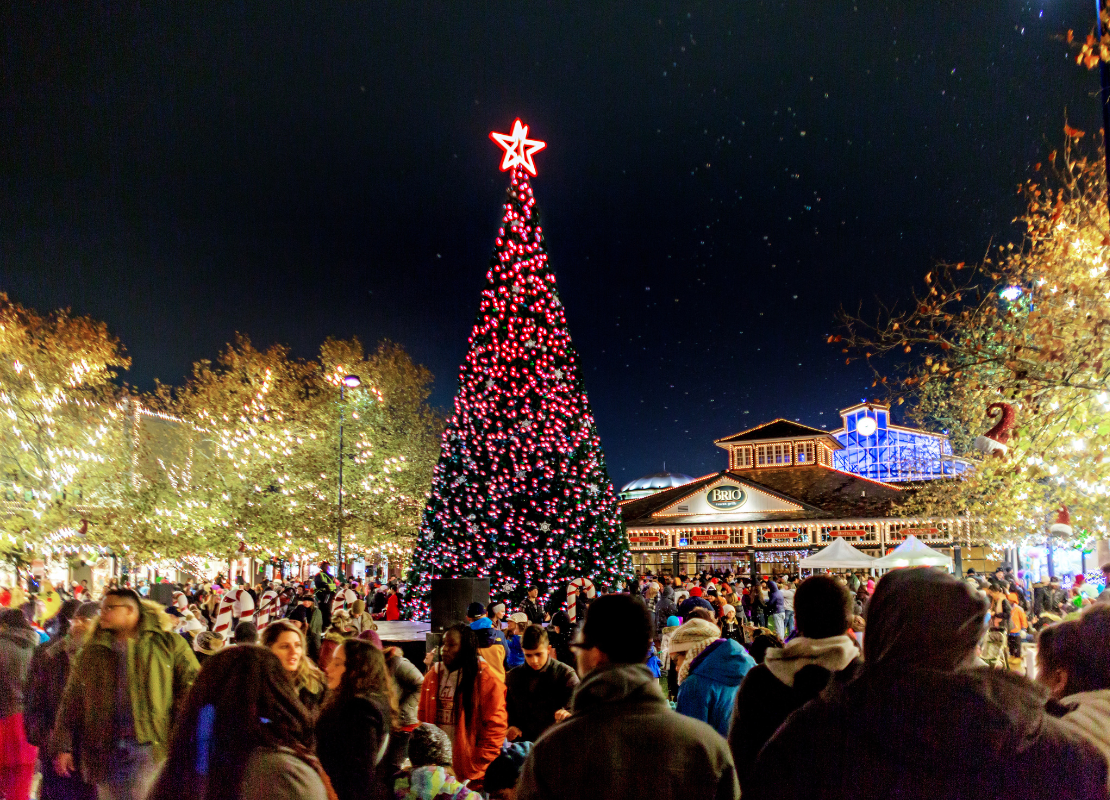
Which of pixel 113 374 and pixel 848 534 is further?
pixel 848 534

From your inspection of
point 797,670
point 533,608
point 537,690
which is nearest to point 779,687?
point 797,670

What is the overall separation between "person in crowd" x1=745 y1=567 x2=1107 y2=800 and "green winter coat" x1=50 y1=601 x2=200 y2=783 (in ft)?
13.1

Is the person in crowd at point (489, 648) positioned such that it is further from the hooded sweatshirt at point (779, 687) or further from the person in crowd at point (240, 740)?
the person in crowd at point (240, 740)

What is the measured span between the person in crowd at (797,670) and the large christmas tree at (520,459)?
15713 millimetres

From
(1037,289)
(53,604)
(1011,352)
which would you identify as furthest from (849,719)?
(53,604)

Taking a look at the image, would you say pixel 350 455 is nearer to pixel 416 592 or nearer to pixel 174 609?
pixel 416 592

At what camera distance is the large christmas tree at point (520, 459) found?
1916 cm

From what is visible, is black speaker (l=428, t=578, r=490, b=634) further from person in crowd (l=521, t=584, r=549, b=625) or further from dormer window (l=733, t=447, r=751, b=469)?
dormer window (l=733, t=447, r=751, b=469)

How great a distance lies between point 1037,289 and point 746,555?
114 feet

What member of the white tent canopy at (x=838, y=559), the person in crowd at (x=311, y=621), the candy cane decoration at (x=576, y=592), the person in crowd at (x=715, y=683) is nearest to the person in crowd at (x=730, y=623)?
the candy cane decoration at (x=576, y=592)

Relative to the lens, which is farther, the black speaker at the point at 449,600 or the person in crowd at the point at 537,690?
the black speaker at the point at 449,600

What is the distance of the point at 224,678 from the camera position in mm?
2822

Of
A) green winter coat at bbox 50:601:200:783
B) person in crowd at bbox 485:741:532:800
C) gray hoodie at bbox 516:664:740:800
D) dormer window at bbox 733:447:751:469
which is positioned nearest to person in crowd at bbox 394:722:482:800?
person in crowd at bbox 485:741:532:800

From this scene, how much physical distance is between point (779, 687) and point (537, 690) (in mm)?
2668
